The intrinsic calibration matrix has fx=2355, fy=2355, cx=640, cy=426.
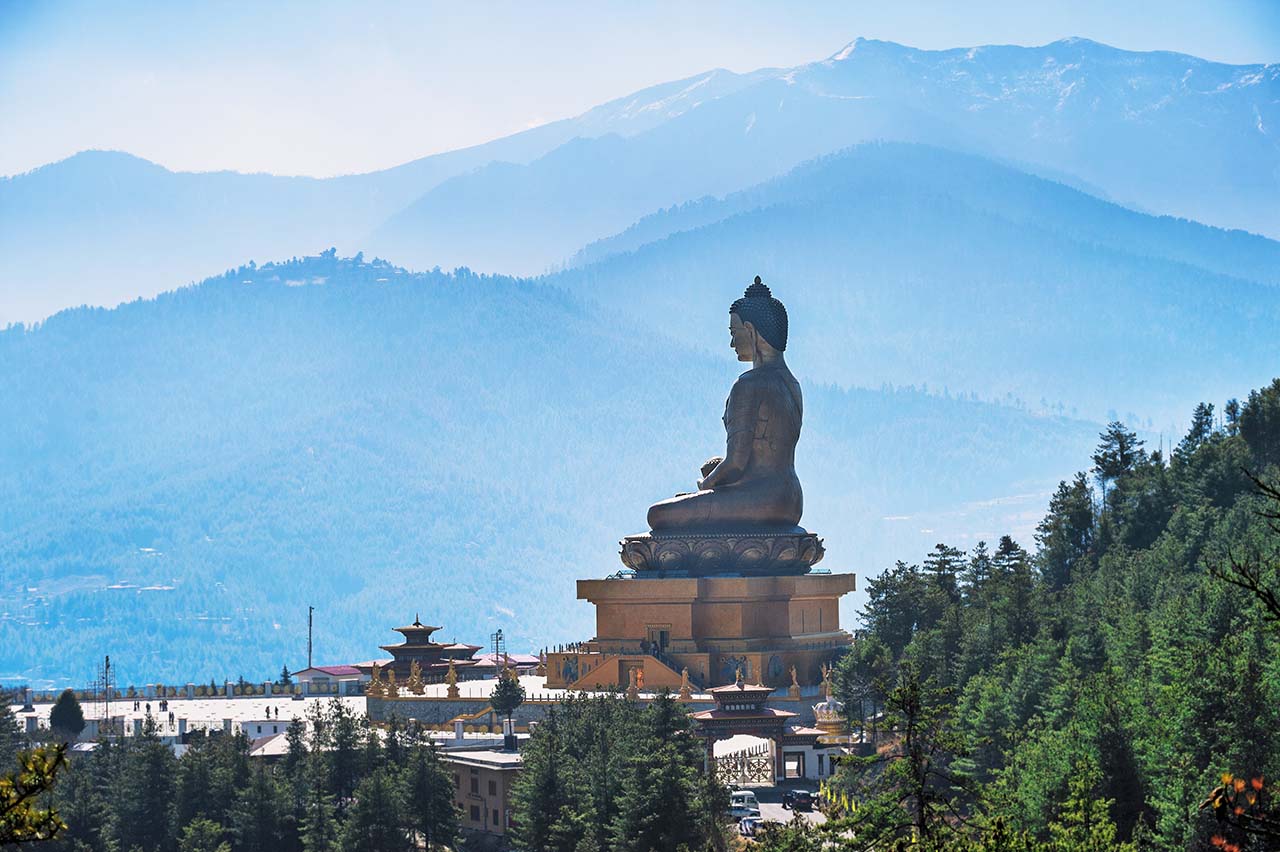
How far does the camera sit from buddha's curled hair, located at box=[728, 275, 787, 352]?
46.8 meters

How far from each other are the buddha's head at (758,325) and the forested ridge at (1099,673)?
5405mm

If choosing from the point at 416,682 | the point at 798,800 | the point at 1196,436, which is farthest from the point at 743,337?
the point at 1196,436

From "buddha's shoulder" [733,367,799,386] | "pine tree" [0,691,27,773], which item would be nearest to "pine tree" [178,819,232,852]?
"pine tree" [0,691,27,773]

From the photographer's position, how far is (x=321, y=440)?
168 meters

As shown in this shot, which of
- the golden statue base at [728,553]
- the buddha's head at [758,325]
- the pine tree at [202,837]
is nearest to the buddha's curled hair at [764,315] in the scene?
the buddha's head at [758,325]

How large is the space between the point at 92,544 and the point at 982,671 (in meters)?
121

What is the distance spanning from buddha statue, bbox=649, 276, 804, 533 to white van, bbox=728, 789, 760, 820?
35.8ft

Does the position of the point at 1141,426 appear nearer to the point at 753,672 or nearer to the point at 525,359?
the point at 525,359

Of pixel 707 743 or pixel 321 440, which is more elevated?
pixel 321 440

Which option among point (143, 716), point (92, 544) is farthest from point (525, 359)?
point (143, 716)

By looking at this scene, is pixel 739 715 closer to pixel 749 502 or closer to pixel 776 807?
pixel 776 807

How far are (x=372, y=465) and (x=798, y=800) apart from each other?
129668mm

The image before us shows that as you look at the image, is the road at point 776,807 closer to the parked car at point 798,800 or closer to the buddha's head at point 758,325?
the parked car at point 798,800

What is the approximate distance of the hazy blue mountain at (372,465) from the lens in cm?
13762
